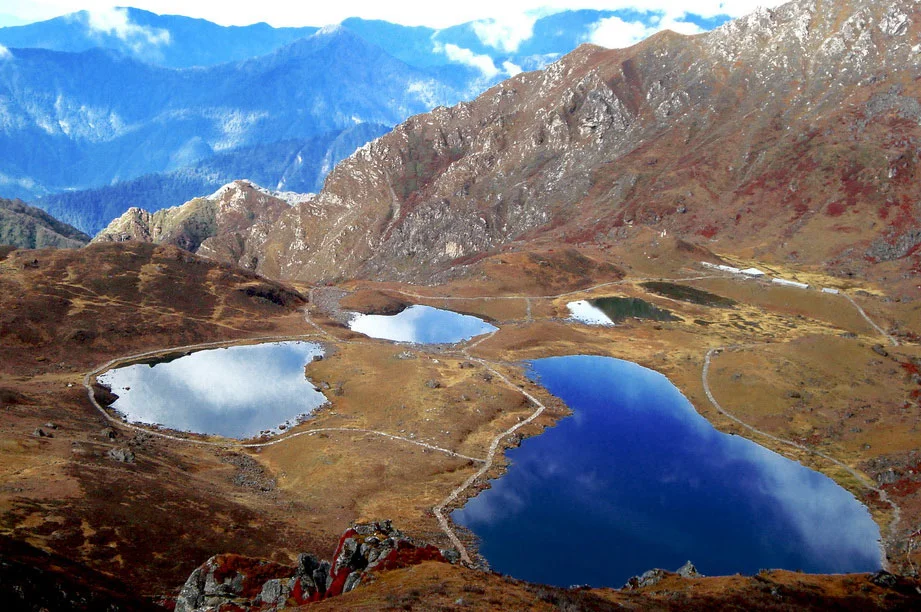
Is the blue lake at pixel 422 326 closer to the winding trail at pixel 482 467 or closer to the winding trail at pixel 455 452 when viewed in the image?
the winding trail at pixel 455 452

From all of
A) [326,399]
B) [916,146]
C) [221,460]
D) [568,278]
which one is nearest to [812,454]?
[326,399]

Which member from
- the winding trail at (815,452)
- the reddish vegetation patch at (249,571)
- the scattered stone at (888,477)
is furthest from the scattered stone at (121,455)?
the scattered stone at (888,477)

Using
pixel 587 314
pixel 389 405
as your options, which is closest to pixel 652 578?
pixel 389 405

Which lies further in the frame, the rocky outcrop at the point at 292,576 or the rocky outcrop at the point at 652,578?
the rocky outcrop at the point at 652,578

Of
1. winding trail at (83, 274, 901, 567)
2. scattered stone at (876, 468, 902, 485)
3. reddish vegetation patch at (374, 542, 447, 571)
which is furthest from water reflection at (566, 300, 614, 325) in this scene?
reddish vegetation patch at (374, 542, 447, 571)

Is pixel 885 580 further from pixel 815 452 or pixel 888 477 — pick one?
pixel 815 452

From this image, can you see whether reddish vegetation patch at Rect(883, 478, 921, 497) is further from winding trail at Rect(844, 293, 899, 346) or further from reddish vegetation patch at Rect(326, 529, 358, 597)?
reddish vegetation patch at Rect(326, 529, 358, 597)
